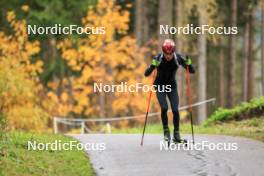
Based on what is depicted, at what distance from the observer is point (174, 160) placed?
12.6 m

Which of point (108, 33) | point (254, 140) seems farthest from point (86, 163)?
point (108, 33)

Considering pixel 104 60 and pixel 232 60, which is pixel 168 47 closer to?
pixel 232 60

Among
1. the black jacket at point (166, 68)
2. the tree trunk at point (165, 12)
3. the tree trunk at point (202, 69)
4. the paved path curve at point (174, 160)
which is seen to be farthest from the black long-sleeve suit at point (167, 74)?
the tree trunk at point (202, 69)

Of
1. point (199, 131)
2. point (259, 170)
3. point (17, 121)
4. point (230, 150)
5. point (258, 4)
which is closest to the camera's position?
point (259, 170)

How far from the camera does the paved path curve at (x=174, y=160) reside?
11.4 m

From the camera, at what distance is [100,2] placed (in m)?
33.0

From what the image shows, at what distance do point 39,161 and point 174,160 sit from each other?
7.73ft

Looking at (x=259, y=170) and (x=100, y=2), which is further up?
(x=100, y=2)

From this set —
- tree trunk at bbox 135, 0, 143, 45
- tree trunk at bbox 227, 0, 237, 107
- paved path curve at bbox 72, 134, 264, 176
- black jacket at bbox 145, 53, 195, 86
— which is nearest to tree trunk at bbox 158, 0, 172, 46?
tree trunk at bbox 227, 0, 237, 107

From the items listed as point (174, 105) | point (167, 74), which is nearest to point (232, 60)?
point (174, 105)

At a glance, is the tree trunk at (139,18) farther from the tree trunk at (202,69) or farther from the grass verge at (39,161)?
the grass verge at (39,161)

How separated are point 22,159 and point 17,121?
44.8 ft

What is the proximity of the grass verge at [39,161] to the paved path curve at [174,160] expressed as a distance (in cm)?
28

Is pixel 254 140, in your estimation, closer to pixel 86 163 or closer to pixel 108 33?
pixel 86 163
